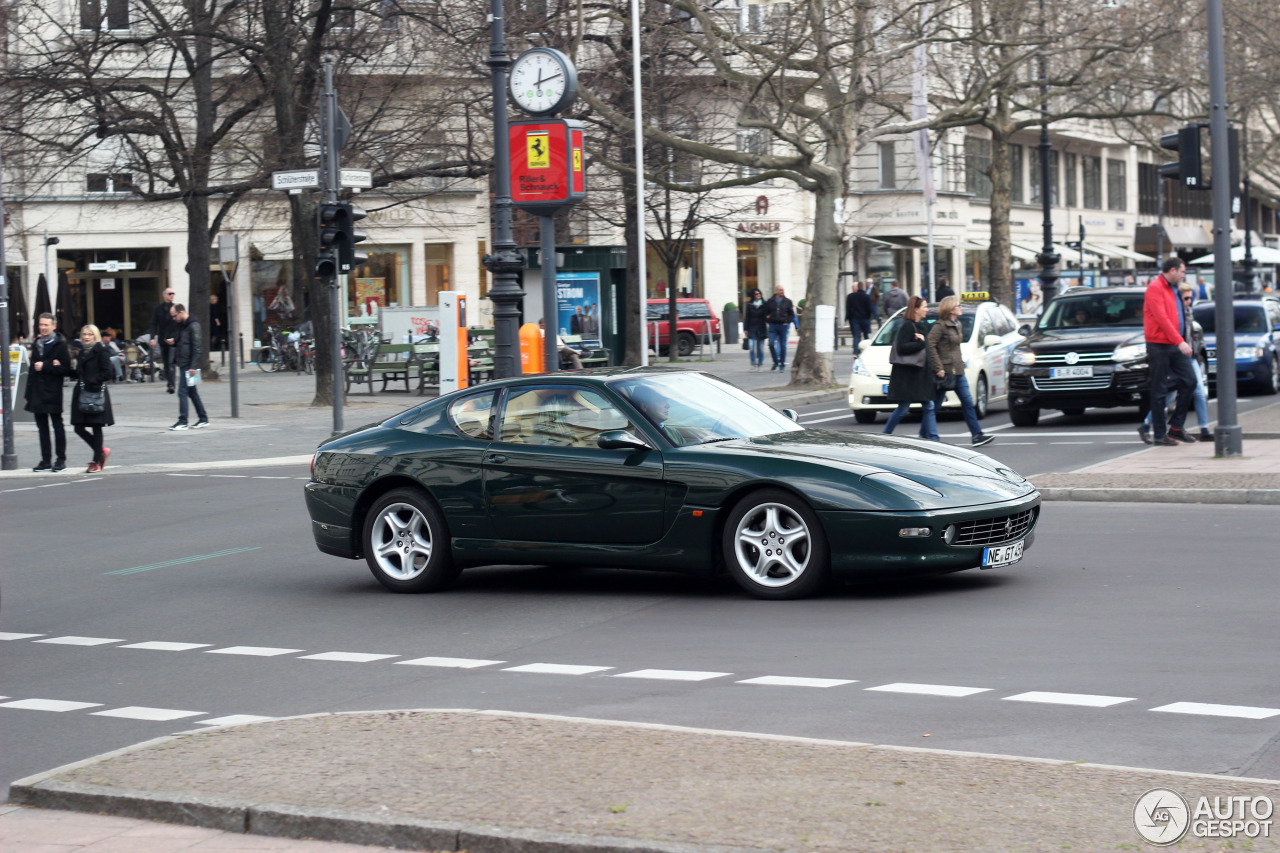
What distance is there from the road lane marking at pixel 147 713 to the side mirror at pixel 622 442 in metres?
3.46

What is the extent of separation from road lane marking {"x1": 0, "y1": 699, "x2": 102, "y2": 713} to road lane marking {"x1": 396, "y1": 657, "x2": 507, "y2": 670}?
1589 mm

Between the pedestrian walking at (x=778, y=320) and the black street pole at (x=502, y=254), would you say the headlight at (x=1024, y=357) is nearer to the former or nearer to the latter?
the black street pole at (x=502, y=254)

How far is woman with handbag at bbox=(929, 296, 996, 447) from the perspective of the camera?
61.2ft

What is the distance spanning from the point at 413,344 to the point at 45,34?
18944mm

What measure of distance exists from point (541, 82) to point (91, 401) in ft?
22.5

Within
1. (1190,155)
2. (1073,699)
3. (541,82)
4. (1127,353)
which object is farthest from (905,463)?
(1127,353)

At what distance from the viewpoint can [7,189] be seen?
1713 inches

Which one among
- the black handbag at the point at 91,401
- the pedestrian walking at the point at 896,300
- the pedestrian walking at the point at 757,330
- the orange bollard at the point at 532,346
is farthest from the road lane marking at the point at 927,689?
the pedestrian walking at the point at 896,300

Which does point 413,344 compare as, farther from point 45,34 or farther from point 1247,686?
point 1247,686

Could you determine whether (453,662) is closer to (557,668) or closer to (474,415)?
(557,668)

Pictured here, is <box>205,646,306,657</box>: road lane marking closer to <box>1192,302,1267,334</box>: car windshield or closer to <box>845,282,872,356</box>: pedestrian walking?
<box>1192,302,1267,334</box>: car windshield

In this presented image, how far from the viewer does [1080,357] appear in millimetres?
21734

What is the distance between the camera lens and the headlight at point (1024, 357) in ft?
72.3

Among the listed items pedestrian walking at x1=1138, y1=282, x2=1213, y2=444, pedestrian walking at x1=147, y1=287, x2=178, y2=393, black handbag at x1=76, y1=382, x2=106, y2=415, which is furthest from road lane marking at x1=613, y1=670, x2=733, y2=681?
pedestrian walking at x1=147, y1=287, x2=178, y2=393
